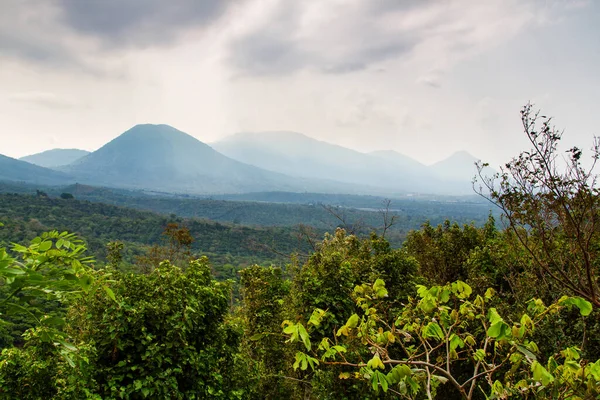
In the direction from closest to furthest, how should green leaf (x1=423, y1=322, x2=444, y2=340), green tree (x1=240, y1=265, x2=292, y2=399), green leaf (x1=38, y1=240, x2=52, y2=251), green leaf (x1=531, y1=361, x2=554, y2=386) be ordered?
green leaf (x1=531, y1=361, x2=554, y2=386) < green leaf (x1=38, y1=240, x2=52, y2=251) < green leaf (x1=423, y1=322, x2=444, y2=340) < green tree (x1=240, y1=265, x2=292, y2=399)

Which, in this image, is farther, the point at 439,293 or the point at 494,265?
the point at 494,265

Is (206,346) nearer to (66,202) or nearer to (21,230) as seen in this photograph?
(21,230)

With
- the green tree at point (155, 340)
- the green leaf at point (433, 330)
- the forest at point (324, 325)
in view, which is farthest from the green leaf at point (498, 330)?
the green tree at point (155, 340)

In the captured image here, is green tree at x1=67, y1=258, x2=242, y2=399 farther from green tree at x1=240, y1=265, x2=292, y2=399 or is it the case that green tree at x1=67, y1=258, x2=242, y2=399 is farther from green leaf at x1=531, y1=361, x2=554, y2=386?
green leaf at x1=531, y1=361, x2=554, y2=386

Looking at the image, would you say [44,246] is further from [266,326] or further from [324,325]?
[266,326]

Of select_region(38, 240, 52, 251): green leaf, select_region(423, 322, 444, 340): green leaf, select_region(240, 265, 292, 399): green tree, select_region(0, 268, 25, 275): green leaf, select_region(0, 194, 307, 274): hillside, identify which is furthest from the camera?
select_region(0, 194, 307, 274): hillside

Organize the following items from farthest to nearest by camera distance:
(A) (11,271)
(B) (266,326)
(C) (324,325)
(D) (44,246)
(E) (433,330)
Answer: (B) (266,326), (C) (324,325), (E) (433,330), (D) (44,246), (A) (11,271)

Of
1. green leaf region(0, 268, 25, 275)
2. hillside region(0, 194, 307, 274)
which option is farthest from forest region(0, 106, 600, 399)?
hillside region(0, 194, 307, 274)

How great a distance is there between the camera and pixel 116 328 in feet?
17.2

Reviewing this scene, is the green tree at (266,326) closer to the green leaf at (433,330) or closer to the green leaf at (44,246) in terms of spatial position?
the green leaf at (433,330)

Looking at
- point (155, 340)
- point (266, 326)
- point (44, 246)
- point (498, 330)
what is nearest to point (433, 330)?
point (498, 330)

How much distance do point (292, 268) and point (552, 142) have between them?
6750mm

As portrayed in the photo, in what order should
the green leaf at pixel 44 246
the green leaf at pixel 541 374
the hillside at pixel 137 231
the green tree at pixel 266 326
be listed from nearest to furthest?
1. the green leaf at pixel 541 374
2. the green leaf at pixel 44 246
3. the green tree at pixel 266 326
4. the hillside at pixel 137 231

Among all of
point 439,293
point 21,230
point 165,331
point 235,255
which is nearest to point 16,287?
point 439,293
